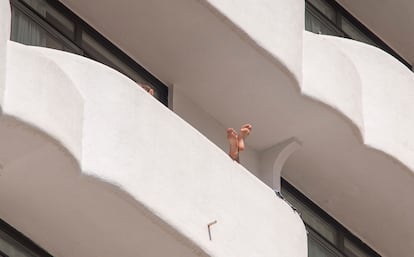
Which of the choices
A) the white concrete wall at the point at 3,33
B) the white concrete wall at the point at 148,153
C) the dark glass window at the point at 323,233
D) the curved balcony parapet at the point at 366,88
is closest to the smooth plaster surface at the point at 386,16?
the curved balcony parapet at the point at 366,88

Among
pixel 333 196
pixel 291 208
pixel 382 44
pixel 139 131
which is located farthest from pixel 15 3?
pixel 382 44

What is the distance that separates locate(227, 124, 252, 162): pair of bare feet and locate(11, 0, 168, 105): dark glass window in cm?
86

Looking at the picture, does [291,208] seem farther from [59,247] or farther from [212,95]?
[59,247]

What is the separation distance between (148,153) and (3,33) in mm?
1610

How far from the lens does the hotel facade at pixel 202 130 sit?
14.9 meters

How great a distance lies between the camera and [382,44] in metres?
21.3

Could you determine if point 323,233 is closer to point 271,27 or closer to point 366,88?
point 366,88

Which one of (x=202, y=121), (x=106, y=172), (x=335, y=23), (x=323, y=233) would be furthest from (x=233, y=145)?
(x=335, y=23)

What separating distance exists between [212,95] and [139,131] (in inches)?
85.0

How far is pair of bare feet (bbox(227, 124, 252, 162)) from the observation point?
1688cm

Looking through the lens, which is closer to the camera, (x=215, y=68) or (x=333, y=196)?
(x=215, y=68)

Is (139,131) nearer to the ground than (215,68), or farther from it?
nearer to the ground

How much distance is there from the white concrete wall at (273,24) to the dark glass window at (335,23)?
208 cm

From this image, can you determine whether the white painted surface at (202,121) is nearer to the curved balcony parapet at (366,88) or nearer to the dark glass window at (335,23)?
the curved balcony parapet at (366,88)
